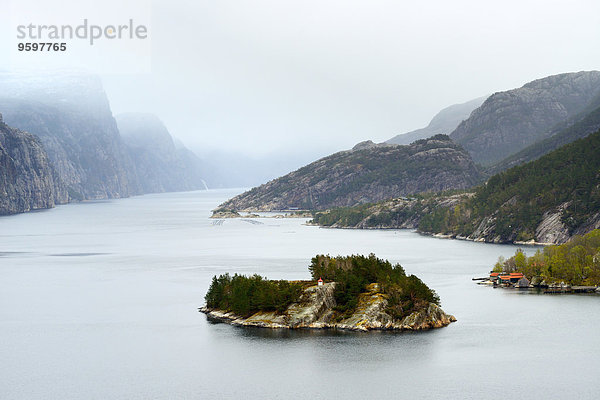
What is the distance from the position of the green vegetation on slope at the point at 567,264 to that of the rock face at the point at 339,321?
3908 centimetres

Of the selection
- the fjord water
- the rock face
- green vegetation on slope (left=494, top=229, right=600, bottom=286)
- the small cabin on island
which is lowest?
the fjord water

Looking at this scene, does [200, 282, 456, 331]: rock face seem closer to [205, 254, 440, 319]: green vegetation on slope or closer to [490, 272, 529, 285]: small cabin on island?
[205, 254, 440, 319]: green vegetation on slope

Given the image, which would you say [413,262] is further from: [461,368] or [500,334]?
[461,368]

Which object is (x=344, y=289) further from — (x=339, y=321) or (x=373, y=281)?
(x=373, y=281)

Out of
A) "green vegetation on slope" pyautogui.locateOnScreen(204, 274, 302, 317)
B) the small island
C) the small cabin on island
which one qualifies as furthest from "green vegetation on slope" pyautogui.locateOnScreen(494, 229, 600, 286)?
"green vegetation on slope" pyautogui.locateOnScreen(204, 274, 302, 317)

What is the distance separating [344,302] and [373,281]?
605 cm

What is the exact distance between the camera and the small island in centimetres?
9944

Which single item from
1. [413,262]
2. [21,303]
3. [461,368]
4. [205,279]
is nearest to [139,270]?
[205,279]

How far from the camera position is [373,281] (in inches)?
4190

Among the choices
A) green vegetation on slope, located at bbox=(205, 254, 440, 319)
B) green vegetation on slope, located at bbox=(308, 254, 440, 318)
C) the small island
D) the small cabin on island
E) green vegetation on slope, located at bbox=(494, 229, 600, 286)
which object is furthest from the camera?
the small cabin on island

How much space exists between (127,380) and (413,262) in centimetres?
10813

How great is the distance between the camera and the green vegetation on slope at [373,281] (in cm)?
10038

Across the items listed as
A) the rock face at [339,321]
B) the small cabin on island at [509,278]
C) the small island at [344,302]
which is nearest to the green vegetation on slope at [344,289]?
the small island at [344,302]

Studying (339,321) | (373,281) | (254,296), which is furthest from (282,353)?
(373,281)
